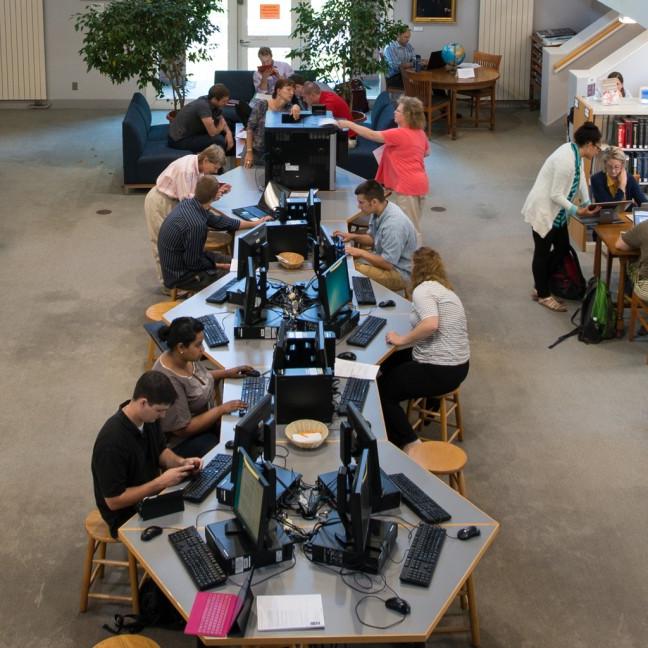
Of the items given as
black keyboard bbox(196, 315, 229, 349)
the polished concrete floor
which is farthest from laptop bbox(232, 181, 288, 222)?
black keyboard bbox(196, 315, 229, 349)

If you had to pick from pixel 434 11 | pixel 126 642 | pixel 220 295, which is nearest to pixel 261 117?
pixel 220 295

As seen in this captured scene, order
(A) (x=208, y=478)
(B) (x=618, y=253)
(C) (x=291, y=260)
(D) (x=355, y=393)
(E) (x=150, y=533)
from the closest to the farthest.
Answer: (E) (x=150, y=533)
(A) (x=208, y=478)
(D) (x=355, y=393)
(C) (x=291, y=260)
(B) (x=618, y=253)

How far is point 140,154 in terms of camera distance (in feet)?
36.8

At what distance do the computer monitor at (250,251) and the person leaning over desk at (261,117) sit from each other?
8.02 feet

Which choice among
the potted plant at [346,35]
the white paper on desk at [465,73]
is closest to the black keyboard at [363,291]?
the potted plant at [346,35]

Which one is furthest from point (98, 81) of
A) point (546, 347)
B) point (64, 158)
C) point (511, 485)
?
point (511, 485)

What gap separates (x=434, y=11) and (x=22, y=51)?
5.89 meters

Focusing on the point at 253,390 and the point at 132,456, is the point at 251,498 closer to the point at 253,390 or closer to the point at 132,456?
the point at 132,456

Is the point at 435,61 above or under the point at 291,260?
above

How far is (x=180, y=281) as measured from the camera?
24.2 feet

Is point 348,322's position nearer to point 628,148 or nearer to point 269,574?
point 269,574

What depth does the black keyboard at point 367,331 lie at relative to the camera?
6.12 meters

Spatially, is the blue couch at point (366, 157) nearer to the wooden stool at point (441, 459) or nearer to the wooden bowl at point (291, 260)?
the wooden bowl at point (291, 260)

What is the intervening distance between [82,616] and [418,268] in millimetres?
2699
